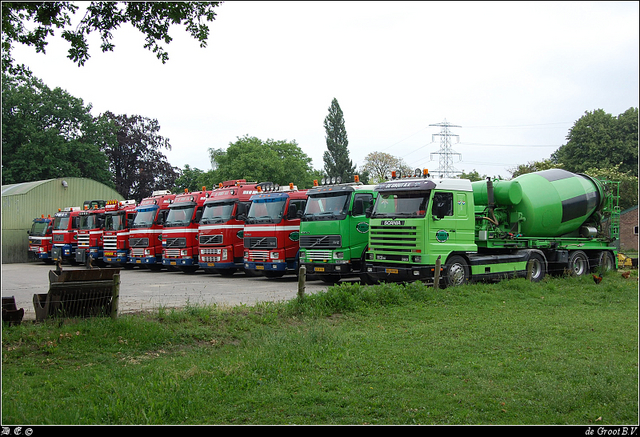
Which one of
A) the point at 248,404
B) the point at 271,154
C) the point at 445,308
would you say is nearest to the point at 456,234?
the point at 445,308

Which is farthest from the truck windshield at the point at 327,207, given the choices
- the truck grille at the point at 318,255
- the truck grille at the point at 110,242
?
the truck grille at the point at 110,242

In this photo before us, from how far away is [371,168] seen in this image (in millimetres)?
83438

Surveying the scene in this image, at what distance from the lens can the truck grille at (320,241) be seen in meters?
18.1

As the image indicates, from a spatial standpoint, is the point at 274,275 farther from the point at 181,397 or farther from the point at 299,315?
the point at 181,397

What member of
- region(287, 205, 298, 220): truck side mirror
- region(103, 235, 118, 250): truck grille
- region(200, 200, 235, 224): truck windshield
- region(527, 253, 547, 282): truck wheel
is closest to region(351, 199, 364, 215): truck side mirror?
region(287, 205, 298, 220): truck side mirror

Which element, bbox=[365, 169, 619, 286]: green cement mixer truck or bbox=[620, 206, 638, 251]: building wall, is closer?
bbox=[365, 169, 619, 286]: green cement mixer truck

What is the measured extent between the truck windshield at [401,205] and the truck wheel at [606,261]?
30.4 ft

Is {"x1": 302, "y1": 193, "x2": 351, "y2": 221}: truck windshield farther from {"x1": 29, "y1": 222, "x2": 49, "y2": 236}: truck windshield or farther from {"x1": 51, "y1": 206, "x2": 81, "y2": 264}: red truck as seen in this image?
{"x1": 29, "y1": 222, "x2": 49, "y2": 236}: truck windshield

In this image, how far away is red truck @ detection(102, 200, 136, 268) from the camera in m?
29.5

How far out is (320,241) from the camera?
1844cm

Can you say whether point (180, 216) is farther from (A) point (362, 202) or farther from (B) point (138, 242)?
(A) point (362, 202)

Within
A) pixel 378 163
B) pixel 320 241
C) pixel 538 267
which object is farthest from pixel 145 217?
pixel 378 163

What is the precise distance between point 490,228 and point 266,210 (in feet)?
26.3

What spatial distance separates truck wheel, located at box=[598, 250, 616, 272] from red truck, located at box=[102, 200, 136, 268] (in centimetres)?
2204
